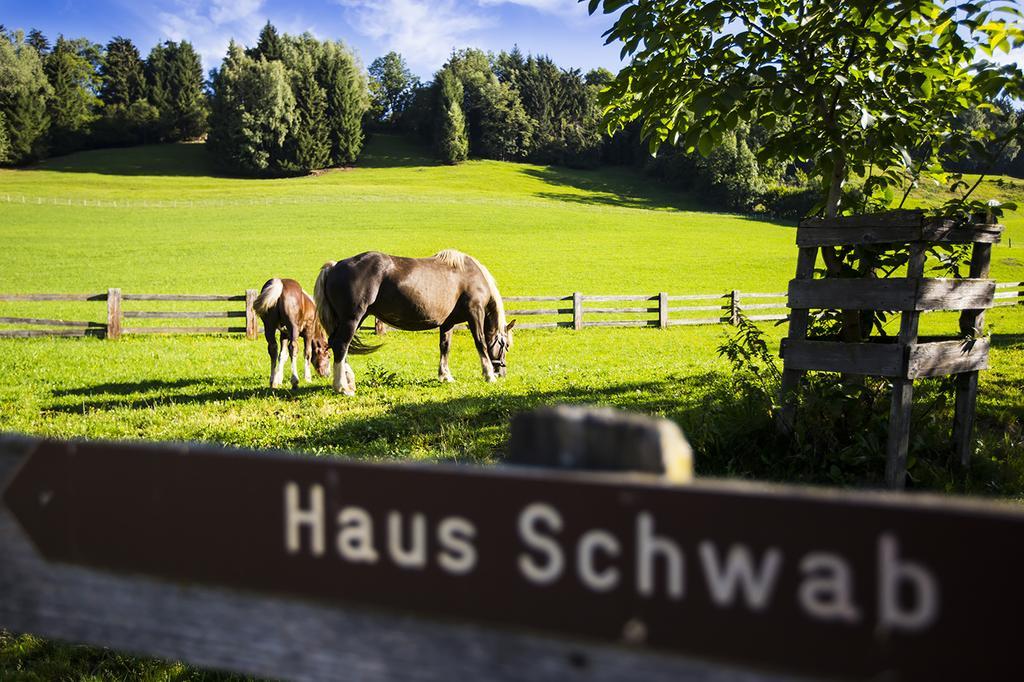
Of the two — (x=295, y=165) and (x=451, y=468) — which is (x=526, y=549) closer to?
(x=451, y=468)

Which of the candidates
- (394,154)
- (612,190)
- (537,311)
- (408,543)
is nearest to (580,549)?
(408,543)

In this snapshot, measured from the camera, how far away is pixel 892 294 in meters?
5.05

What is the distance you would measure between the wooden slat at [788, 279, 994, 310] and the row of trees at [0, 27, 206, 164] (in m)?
74.4

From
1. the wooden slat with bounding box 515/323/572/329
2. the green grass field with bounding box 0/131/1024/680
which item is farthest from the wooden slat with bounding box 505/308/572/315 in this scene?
the green grass field with bounding box 0/131/1024/680

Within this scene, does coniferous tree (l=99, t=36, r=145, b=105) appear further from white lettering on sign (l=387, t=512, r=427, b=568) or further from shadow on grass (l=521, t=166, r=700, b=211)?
white lettering on sign (l=387, t=512, r=427, b=568)

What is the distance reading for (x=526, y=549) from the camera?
3.47 ft

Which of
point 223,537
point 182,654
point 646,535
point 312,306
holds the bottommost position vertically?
point 312,306

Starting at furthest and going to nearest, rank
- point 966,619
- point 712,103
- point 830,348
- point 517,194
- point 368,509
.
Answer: point 517,194, point 830,348, point 712,103, point 368,509, point 966,619

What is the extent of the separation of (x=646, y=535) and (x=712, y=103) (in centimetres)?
442

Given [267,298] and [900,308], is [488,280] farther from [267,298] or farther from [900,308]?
[900,308]

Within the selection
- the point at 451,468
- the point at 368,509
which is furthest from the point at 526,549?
the point at 368,509

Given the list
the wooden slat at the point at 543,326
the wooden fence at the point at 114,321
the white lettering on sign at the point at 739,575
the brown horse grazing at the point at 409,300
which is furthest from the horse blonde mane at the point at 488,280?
the white lettering on sign at the point at 739,575

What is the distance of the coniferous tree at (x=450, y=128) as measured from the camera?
80.6 m

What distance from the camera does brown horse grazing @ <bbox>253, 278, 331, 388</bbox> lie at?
1098 centimetres
